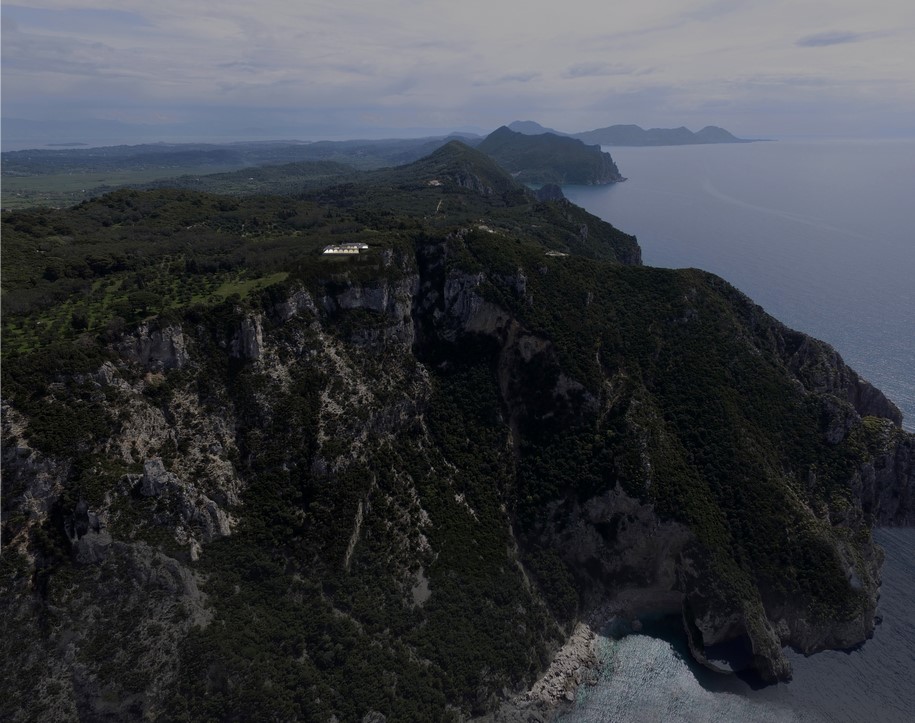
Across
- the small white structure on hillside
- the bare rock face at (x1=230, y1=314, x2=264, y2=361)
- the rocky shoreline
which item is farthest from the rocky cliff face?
the small white structure on hillside

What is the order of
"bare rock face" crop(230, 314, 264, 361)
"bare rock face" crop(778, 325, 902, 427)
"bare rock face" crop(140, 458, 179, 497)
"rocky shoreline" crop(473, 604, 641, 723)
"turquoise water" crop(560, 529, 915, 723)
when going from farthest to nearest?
1. "bare rock face" crop(778, 325, 902, 427)
2. "bare rock face" crop(230, 314, 264, 361)
3. "turquoise water" crop(560, 529, 915, 723)
4. "rocky shoreline" crop(473, 604, 641, 723)
5. "bare rock face" crop(140, 458, 179, 497)

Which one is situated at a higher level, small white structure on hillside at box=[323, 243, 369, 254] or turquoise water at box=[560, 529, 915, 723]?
small white structure on hillside at box=[323, 243, 369, 254]

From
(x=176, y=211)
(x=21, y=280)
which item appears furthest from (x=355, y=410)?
(x=176, y=211)

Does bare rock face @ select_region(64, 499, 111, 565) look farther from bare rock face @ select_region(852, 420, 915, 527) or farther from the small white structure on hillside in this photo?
bare rock face @ select_region(852, 420, 915, 527)

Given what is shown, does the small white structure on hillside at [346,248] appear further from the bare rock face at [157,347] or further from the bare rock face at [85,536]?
the bare rock face at [85,536]

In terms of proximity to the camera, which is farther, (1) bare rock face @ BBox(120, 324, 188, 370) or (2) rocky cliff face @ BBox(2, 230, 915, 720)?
(1) bare rock face @ BBox(120, 324, 188, 370)

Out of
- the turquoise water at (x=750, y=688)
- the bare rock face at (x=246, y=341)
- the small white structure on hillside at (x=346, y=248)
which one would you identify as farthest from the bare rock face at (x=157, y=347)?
the turquoise water at (x=750, y=688)

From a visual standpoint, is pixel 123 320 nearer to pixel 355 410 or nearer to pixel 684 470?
pixel 355 410
